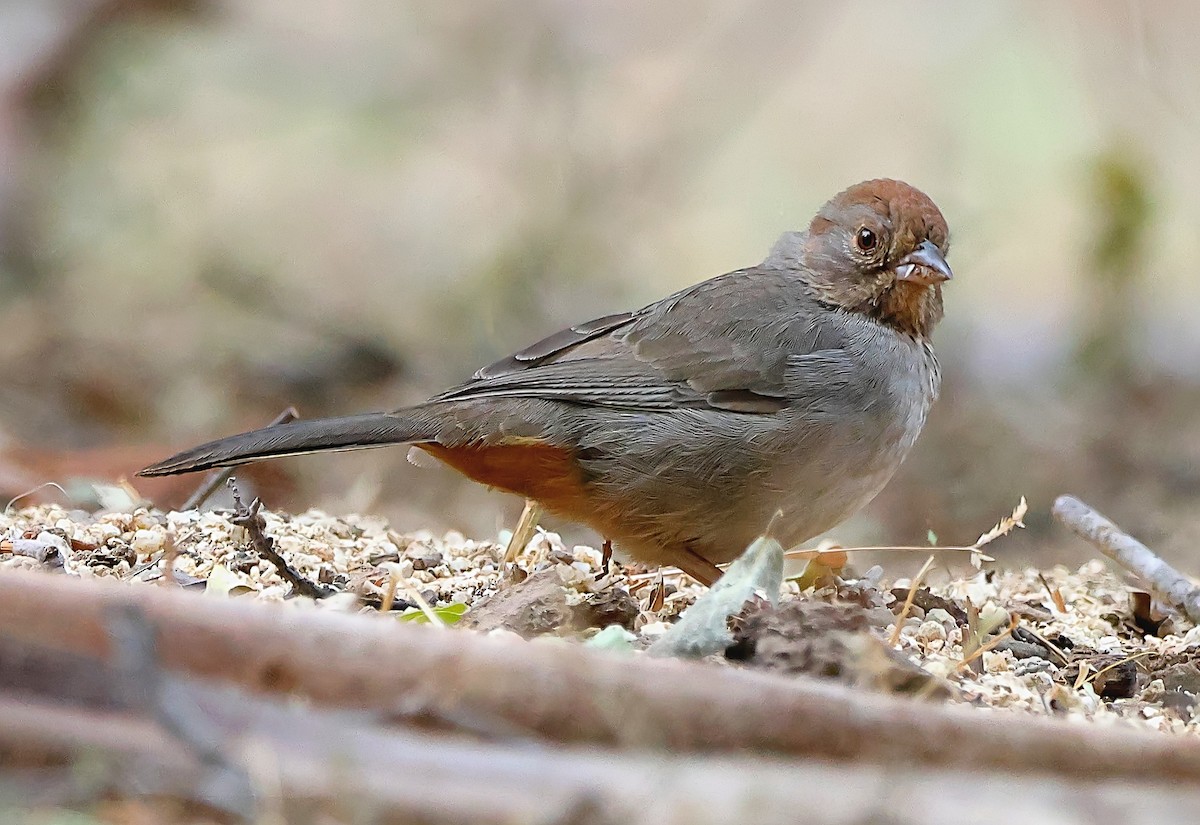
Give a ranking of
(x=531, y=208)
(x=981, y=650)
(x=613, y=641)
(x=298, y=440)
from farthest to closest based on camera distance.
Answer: (x=531, y=208), (x=298, y=440), (x=981, y=650), (x=613, y=641)

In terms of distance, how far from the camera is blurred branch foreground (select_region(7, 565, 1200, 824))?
1.74 meters

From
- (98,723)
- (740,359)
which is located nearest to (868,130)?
(740,359)

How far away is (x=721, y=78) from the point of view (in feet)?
32.6

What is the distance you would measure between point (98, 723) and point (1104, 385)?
7.46 metres

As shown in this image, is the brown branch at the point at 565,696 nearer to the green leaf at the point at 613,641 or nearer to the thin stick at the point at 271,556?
the green leaf at the point at 613,641

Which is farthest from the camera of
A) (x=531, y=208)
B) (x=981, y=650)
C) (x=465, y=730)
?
(x=531, y=208)

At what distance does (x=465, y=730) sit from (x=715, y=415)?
234 centimetres

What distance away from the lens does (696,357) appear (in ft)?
14.0

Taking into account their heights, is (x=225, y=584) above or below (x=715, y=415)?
below

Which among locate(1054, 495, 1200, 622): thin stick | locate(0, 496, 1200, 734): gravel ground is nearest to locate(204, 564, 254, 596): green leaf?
locate(0, 496, 1200, 734): gravel ground

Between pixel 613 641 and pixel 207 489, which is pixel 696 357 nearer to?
pixel 207 489

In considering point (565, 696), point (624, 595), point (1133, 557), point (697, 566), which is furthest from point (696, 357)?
point (565, 696)

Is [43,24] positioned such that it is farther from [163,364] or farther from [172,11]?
[163,364]

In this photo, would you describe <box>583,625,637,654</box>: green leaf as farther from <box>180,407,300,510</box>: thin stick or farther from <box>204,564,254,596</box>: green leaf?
<box>180,407,300,510</box>: thin stick
